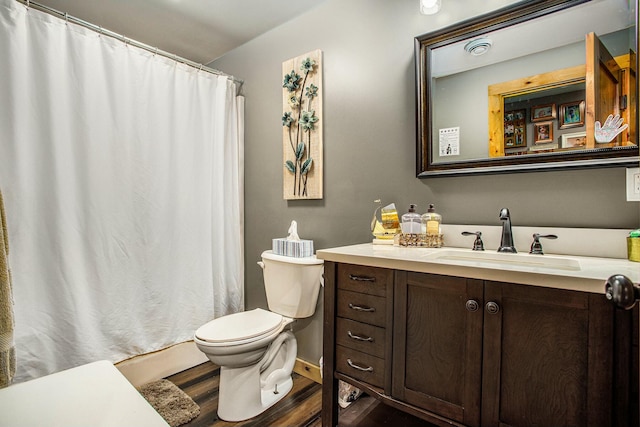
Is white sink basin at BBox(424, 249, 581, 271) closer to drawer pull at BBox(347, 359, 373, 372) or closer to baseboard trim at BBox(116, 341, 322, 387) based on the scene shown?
drawer pull at BBox(347, 359, 373, 372)

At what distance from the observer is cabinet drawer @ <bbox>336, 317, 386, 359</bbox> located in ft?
3.86

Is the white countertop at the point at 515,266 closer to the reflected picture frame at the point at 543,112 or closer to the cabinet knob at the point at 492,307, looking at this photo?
the cabinet knob at the point at 492,307

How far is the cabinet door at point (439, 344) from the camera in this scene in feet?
3.19

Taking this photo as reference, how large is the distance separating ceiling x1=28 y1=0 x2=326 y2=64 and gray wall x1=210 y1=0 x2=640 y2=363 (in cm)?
10

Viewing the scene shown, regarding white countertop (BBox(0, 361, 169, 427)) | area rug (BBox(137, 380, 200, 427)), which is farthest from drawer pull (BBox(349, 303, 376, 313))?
area rug (BBox(137, 380, 200, 427))

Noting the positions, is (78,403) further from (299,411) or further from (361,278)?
(299,411)

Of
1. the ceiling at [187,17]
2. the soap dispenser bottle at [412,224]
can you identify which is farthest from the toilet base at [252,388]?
the ceiling at [187,17]

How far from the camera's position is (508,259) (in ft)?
4.00

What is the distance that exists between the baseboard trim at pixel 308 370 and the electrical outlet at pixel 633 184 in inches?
67.2

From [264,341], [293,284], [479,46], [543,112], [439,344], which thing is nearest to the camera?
[439,344]

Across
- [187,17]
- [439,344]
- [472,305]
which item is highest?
[187,17]

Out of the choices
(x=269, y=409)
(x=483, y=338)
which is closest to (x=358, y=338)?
(x=483, y=338)

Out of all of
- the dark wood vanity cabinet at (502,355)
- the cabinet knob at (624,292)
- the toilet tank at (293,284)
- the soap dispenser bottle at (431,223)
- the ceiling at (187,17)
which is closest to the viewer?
the cabinet knob at (624,292)

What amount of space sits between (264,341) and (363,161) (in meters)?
1.08
